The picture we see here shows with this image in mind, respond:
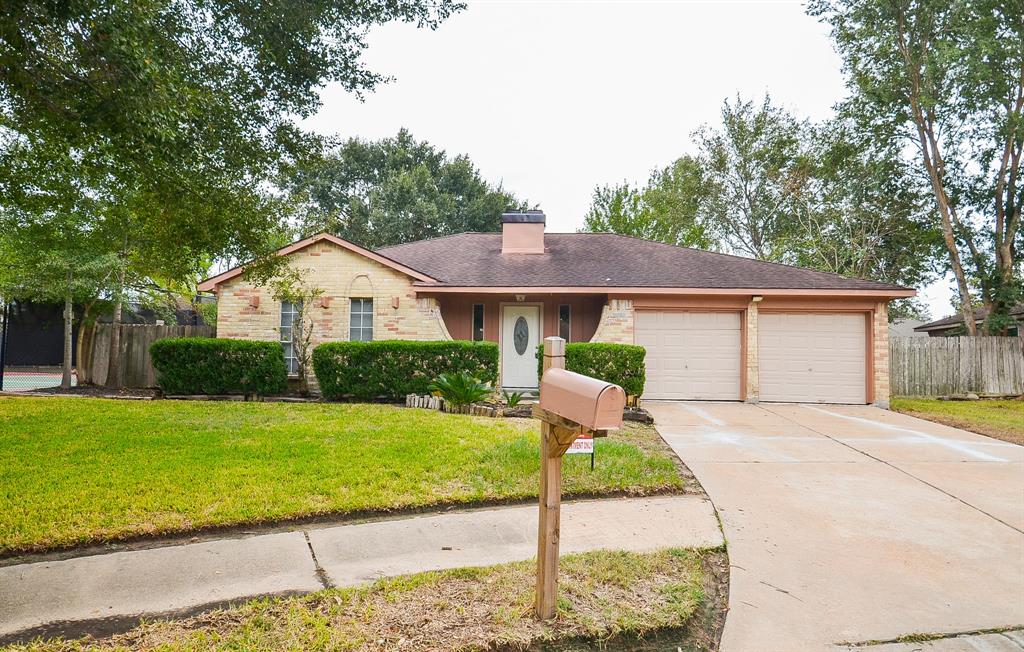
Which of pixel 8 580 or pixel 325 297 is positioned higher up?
pixel 325 297

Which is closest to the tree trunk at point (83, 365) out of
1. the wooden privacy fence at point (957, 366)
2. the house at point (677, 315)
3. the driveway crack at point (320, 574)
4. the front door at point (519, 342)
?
the house at point (677, 315)

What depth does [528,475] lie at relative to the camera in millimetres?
5129

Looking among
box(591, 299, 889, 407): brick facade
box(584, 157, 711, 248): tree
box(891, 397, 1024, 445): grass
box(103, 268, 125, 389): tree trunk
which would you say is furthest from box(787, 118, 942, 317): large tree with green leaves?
box(103, 268, 125, 389): tree trunk

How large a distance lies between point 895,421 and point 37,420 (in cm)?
1371

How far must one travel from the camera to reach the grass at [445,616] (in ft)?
8.02

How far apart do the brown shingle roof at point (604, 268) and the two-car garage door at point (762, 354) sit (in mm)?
765

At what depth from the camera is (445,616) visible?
2.68 meters

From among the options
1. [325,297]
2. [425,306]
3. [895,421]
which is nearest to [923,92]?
[895,421]

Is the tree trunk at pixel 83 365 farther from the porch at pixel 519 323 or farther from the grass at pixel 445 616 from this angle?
the grass at pixel 445 616

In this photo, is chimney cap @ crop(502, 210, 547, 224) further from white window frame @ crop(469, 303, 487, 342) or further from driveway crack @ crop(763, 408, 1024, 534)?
driveway crack @ crop(763, 408, 1024, 534)

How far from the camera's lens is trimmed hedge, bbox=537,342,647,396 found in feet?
32.6

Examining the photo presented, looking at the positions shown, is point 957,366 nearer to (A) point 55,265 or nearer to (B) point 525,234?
(B) point 525,234

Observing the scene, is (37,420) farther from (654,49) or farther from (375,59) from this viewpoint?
(654,49)

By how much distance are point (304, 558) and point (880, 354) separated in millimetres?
12620
